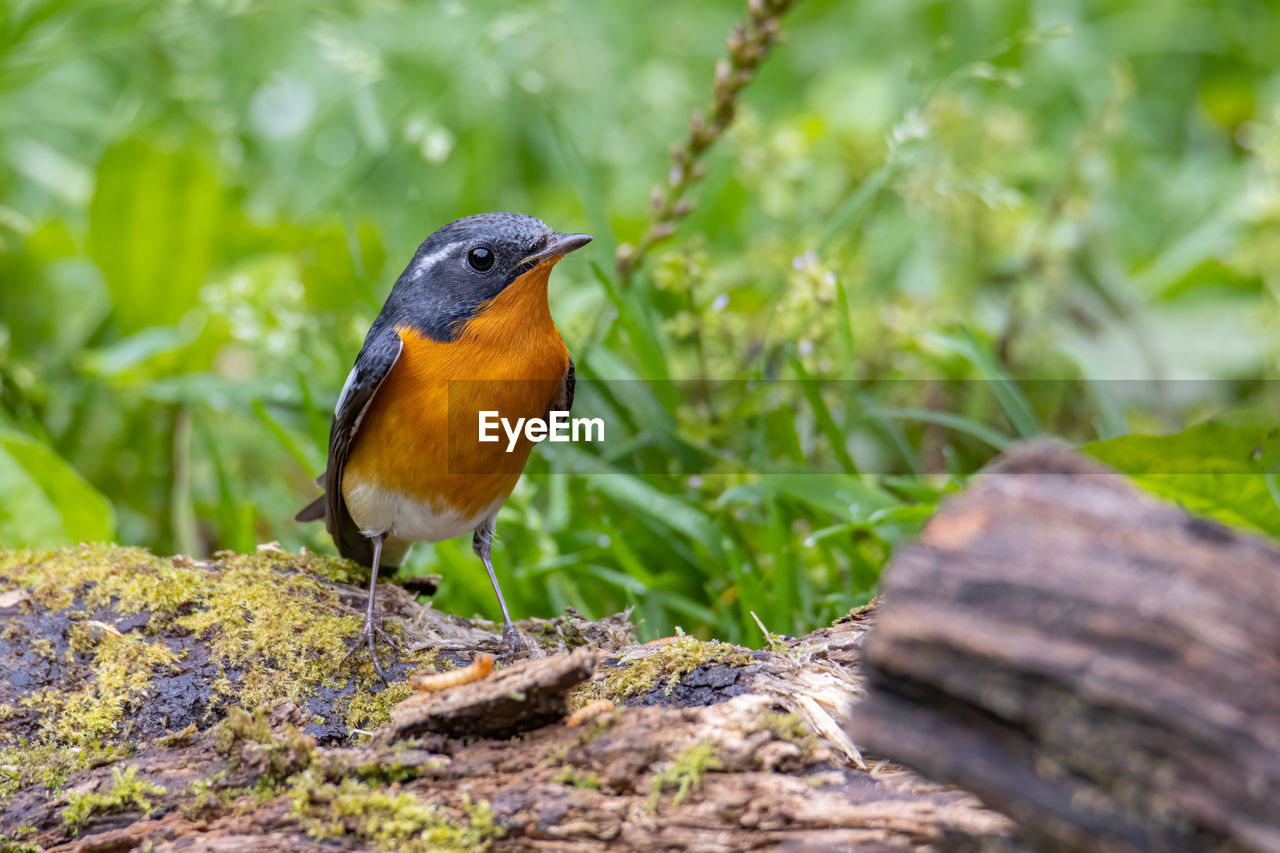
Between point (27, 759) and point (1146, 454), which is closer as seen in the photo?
point (27, 759)

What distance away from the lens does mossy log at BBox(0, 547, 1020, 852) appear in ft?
7.09

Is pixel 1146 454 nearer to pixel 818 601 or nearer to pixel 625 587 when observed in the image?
pixel 818 601

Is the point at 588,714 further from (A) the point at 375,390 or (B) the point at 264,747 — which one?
(A) the point at 375,390

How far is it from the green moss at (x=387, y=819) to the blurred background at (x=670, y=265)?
178 cm

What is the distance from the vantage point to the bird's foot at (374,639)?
307 cm

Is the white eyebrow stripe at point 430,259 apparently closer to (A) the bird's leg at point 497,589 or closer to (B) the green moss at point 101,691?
(A) the bird's leg at point 497,589

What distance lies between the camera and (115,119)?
23.8ft

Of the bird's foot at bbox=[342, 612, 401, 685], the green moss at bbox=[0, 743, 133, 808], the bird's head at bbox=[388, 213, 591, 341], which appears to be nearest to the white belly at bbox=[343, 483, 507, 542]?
the bird's foot at bbox=[342, 612, 401, 685]

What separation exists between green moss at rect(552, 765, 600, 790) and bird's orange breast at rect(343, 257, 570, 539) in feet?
4.69

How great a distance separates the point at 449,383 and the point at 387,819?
5.28 ft

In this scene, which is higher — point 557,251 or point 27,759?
point 557,251

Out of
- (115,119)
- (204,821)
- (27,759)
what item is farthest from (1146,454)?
(115,119)

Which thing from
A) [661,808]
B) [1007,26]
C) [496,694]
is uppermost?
[1007,26]

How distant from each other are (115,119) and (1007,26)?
6254 mm
